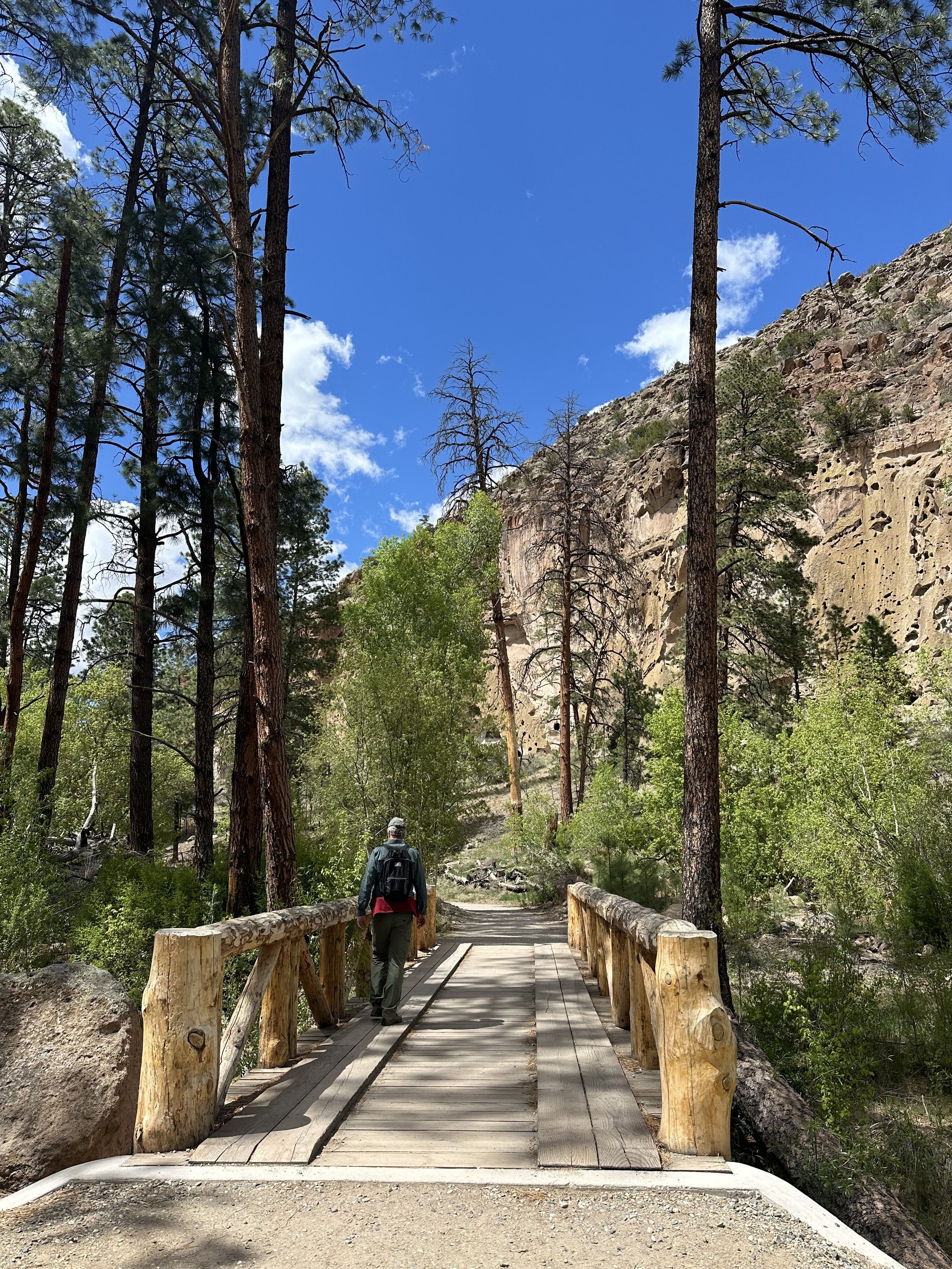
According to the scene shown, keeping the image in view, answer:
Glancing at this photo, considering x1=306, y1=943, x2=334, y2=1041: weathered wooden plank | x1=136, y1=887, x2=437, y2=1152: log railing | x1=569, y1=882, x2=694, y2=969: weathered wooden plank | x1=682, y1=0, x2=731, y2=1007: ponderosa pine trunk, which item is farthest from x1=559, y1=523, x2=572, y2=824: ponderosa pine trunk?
x1=136, y1=887, x2=437, y2=1152: log railing

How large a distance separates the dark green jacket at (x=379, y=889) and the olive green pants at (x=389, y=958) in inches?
2.3

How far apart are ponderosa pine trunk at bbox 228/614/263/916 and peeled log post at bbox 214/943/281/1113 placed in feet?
18.7

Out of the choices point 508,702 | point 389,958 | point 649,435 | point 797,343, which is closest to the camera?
point 389,958

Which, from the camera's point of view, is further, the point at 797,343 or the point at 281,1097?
the point at 797,343

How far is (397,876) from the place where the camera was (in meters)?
6.87

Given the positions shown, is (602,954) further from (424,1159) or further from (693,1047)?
(424,1159)

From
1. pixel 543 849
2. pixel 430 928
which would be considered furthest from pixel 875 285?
pixel 430 928

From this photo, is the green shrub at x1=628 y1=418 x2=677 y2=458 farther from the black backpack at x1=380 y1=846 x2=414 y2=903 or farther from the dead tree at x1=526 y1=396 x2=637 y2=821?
the black backpack at x1=380 y1=846 x2=414 y2=903

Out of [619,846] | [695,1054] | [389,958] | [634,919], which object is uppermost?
[634,919]

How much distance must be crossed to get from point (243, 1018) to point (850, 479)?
36.6 metres

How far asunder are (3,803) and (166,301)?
9.33 meters

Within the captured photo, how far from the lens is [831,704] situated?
16062 millimetres

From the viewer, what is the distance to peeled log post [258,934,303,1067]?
5.63 metres

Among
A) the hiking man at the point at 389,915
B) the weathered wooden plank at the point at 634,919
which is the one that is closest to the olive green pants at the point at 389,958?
the hiking man at the point at 389,915
